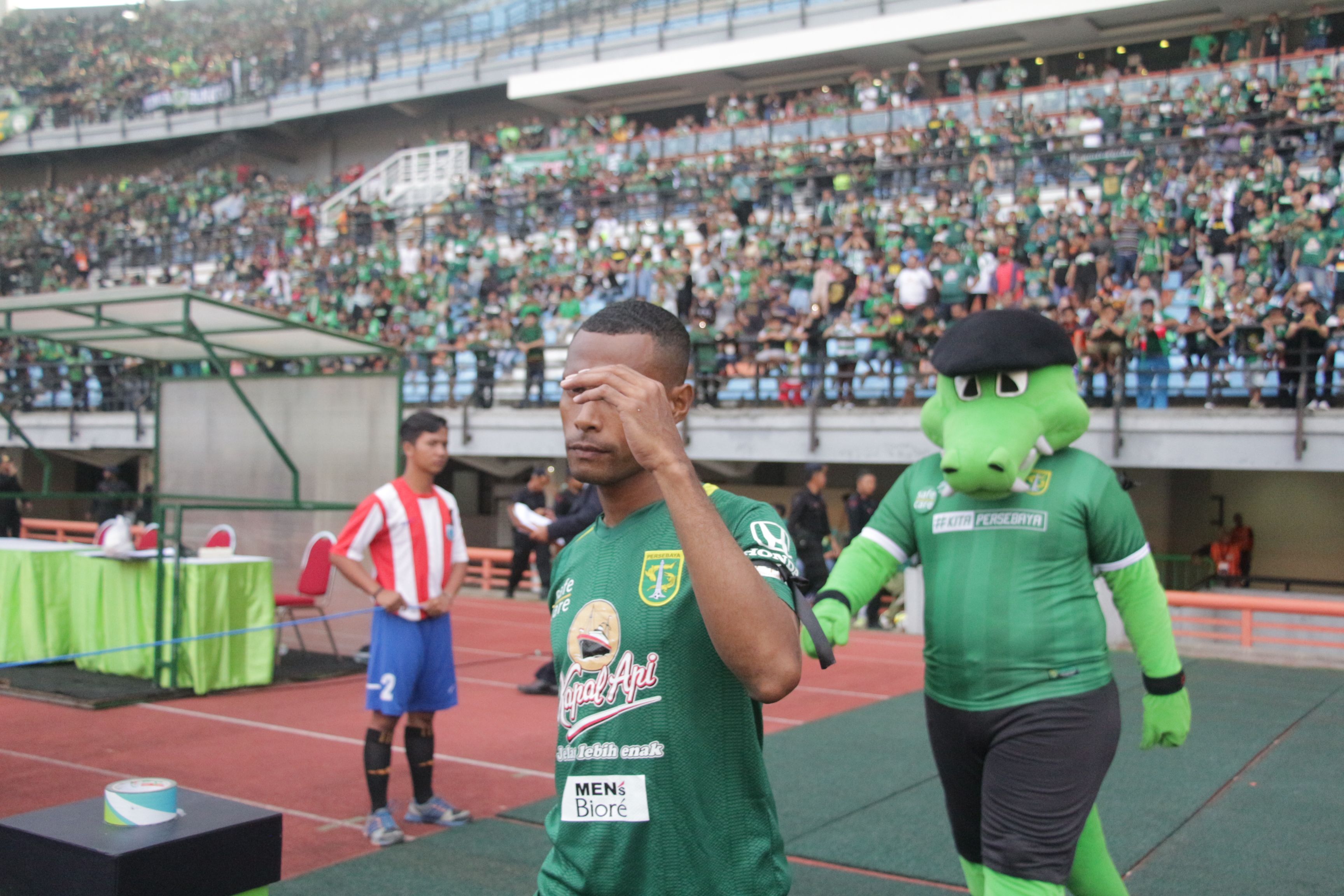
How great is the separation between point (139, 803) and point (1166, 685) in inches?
115

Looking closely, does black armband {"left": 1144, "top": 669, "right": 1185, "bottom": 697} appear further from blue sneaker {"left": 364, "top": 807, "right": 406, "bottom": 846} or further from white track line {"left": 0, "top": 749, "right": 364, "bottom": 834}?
white track line {"left": 0, "top": 749, "right": 364, "bottom": 834}

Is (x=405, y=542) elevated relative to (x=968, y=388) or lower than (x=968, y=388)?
lower

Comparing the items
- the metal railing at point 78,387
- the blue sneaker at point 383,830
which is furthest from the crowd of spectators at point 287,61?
the blue sneaker at point 383,830

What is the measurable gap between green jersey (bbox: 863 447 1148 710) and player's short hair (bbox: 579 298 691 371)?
70.8 inches

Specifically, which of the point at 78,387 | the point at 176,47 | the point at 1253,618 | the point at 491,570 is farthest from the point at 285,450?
the point at 176,47

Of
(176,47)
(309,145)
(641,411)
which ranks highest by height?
(176,47)

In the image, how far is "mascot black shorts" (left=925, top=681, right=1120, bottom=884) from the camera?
3236 mm

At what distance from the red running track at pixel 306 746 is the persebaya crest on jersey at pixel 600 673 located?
11.0 feet

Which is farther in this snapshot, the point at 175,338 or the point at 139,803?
the point at 175,338

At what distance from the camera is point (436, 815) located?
18.4ft

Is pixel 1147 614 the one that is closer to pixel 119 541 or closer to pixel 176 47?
pixel 119 541

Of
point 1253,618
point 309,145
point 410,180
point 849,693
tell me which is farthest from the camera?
point 309,145

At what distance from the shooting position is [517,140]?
2822 cm

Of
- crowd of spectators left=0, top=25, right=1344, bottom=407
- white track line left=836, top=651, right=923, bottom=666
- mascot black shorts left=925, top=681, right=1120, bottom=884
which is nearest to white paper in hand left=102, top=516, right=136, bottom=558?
white track line left=836, top=651, right=923, bottom=666
